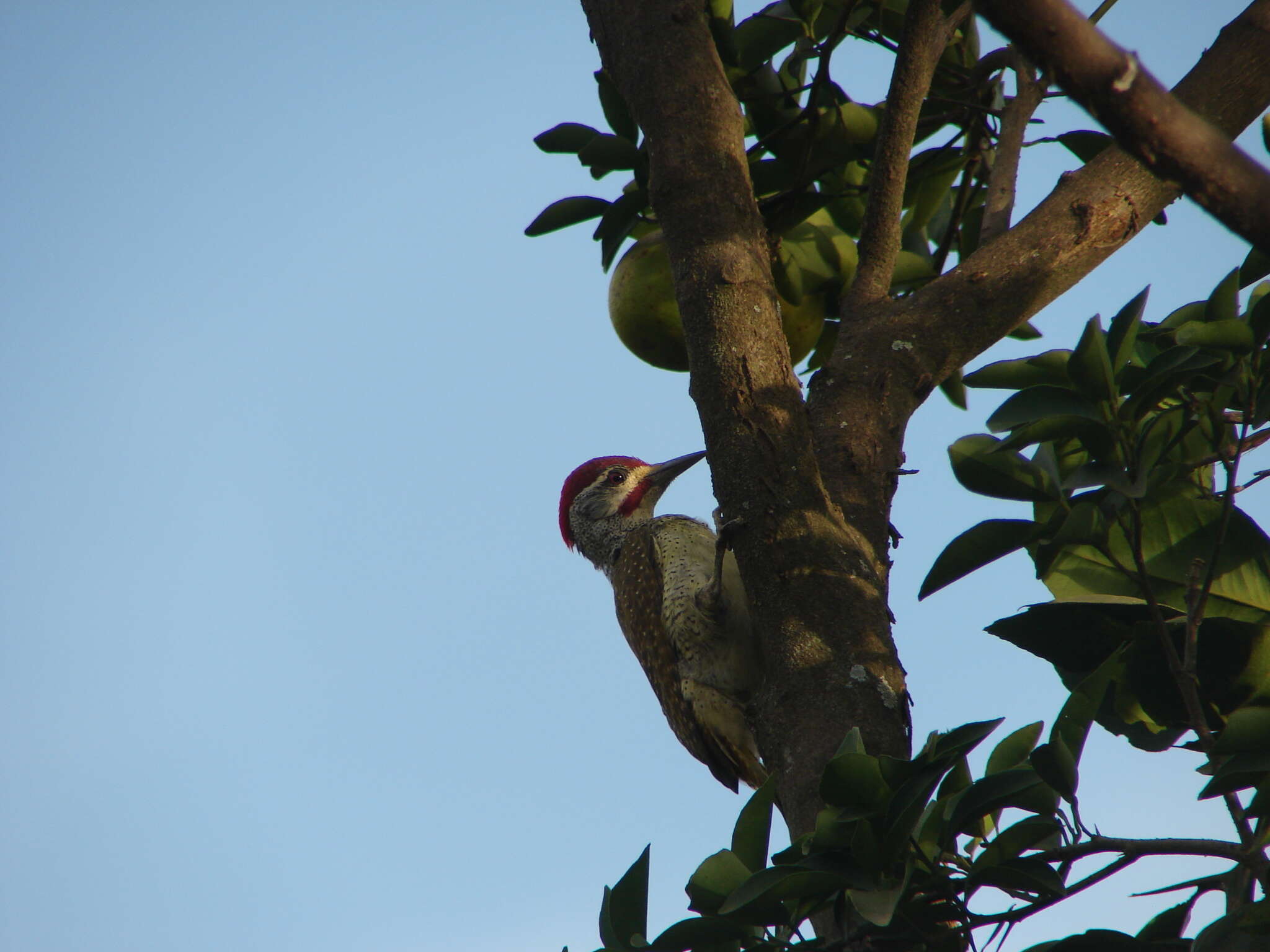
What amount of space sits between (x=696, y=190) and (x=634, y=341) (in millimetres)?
1021

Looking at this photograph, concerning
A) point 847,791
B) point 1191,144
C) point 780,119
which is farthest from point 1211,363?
point 780,119

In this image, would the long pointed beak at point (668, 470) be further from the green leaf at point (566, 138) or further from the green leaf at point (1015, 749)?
the green leaf at point (1015, 749)

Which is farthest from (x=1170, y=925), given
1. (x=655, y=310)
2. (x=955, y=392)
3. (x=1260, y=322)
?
(x=955, y=392)

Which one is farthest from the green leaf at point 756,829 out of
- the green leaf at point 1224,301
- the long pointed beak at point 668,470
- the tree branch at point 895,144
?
the long pointed beak at point 668,470

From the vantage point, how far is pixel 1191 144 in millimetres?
940

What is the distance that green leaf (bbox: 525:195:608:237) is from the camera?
2.89 meters

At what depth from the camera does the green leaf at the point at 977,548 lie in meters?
1.62

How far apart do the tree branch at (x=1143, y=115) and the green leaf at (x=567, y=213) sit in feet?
6.57

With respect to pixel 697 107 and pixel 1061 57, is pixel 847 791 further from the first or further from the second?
pixel 697 107

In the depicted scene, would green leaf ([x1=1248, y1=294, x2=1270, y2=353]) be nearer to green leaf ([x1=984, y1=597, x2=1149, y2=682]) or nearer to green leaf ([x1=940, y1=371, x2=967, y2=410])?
green leaf ([x1=984, y1=597, x2=1149, y2=682])

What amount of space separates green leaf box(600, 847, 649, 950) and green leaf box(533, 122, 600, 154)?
6.20 ft

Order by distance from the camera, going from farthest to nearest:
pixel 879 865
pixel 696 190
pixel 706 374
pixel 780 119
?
pixel 780 119 < pixel 696 190 < pixel 706 374 < pixel 879 865

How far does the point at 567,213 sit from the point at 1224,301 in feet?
5.62

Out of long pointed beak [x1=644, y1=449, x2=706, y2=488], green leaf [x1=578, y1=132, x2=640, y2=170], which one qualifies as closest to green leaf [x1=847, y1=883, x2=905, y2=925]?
green leaf [x1=578, y1=132, x2=640, y2=170]
